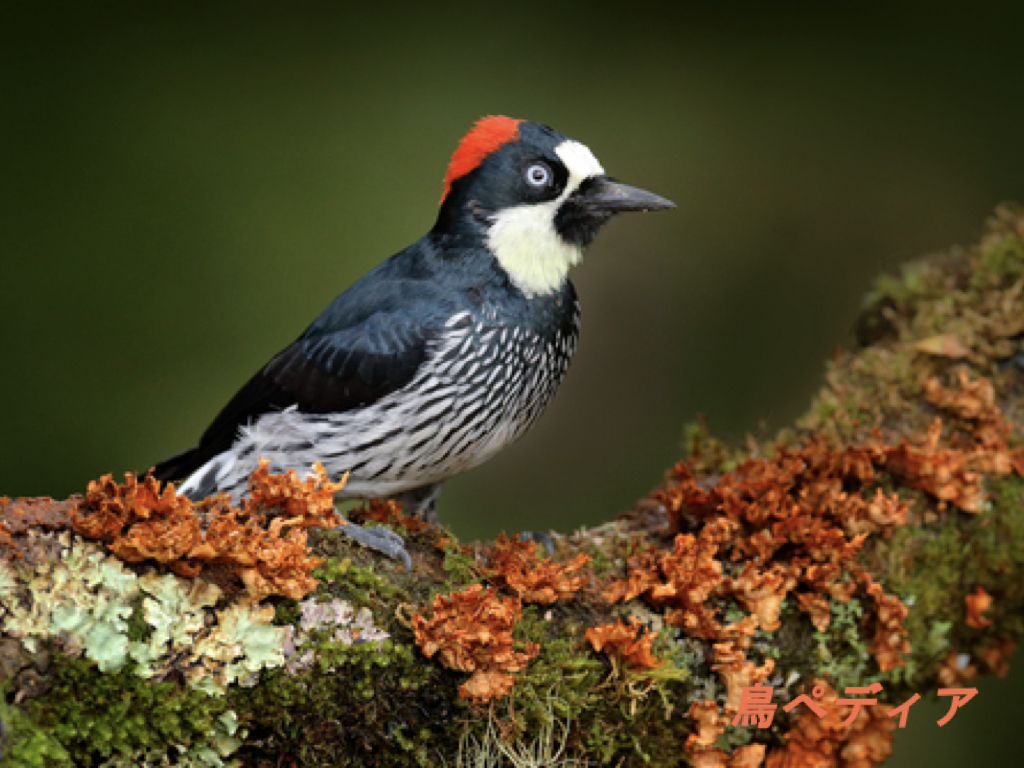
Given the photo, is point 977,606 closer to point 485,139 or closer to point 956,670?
point 956,670

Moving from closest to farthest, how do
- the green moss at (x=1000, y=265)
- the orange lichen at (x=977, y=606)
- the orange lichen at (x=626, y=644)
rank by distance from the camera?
the orange lichen at (x=626, y=644) < the orange lichen at (x=977, y=606) < the green moss at (x=1000, y=265)

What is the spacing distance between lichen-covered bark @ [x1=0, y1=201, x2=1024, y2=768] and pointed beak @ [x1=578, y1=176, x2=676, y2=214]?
0.80 metres

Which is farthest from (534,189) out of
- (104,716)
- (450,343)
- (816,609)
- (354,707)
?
(104,716)

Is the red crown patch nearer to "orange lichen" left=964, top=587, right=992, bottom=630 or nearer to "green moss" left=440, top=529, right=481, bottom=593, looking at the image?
"green moss" left=440, top=529, right=481, bottom=593

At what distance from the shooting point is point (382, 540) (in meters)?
2.35

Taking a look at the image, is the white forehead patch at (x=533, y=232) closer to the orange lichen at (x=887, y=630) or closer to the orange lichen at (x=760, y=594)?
the orange lichen at (x=760, y=594)

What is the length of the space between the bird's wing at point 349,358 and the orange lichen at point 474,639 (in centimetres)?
82

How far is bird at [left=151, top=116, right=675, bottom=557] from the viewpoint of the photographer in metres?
2.76

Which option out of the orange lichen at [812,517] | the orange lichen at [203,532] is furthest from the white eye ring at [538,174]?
the orange lichen at [203,532]

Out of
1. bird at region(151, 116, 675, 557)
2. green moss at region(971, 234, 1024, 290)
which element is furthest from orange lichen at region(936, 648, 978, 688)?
bird at region(151, 116, 675, 557)

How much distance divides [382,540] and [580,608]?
49cm

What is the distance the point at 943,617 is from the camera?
116 inches

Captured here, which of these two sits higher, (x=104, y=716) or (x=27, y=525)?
(x=27, y=525)

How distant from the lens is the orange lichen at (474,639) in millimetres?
2055
